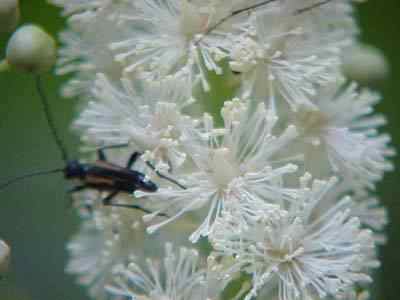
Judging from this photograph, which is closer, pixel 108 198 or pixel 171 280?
pixel 171 280

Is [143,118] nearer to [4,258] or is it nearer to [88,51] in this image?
[88,51]

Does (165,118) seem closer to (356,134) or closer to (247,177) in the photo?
(247,177)

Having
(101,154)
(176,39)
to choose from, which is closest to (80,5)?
(176,39)

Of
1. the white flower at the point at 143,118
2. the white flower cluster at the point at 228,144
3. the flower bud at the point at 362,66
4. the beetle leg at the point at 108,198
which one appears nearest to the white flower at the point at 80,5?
the white flower cluster at the point at 228,144

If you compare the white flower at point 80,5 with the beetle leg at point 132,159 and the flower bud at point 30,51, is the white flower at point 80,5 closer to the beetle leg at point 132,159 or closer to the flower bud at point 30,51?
the flower bud at point 30,51

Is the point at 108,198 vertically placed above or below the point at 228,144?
below
